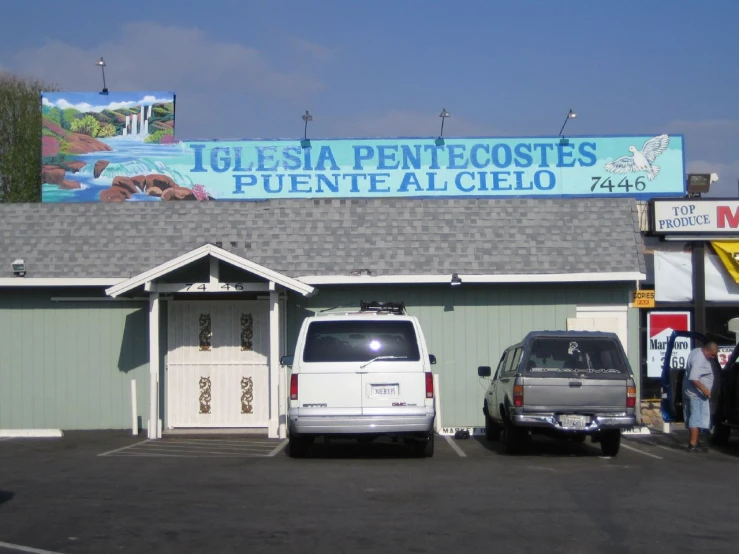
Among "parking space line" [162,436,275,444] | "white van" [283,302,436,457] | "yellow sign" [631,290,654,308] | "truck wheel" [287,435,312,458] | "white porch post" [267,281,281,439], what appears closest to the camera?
"white van" [283,302,436,457]

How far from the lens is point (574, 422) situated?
13.5 metres

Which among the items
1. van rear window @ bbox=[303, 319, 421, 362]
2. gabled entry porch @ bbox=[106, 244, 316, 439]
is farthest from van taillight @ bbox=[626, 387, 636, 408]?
gabled entry porch @ bbox=[106, 244, 316, 439]

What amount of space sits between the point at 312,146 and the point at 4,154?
22411 mm

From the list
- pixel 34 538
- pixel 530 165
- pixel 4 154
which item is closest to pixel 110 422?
pixel 34 538

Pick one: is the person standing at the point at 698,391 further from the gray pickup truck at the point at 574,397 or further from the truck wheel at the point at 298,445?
the truck wheel at the point at 298,445

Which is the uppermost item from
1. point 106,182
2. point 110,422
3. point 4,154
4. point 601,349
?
point 4,154

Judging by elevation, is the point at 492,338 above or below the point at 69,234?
below

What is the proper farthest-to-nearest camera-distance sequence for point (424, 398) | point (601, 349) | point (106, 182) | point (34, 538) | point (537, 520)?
1. point (106, 182)
2. point (601, 349)
3. point (424, 398)
4. point (537, 520)
5. point (34, 538)

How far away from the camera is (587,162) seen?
24375 millimetres

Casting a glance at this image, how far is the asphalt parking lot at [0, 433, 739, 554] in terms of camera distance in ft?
26.5

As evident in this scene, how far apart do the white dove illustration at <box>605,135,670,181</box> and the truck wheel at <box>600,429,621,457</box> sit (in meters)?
11.6

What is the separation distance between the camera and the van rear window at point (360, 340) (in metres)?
13.5

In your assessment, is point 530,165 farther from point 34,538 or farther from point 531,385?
point 34,538

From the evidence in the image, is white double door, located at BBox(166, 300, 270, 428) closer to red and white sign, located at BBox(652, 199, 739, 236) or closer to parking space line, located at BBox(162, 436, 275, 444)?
parking space line, located at BBox(162, 436, 275, 444)
